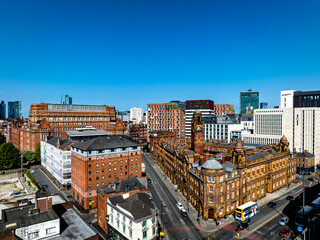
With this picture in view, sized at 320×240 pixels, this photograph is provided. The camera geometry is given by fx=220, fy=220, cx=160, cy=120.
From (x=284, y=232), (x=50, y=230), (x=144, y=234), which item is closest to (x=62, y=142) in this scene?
(x=50, y=230)

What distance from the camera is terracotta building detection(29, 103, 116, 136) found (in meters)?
166

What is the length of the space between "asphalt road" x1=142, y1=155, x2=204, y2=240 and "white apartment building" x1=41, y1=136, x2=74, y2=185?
38910 millimetres

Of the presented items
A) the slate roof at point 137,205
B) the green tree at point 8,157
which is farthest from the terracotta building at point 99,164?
the green tree at point 8,157

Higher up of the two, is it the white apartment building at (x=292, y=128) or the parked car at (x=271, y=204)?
the white apartment building at (x=292, y=128)

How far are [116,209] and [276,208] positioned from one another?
193 feet

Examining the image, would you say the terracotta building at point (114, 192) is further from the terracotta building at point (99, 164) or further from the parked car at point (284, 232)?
the parked car at point (284, 232)

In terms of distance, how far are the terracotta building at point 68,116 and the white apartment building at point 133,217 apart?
121815 millimetres

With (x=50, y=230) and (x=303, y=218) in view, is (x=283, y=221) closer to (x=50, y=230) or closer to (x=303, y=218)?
(x=303, y=218)

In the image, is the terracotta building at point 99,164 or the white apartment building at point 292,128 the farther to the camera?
the white apartment building at point 292,128

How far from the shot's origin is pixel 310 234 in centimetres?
6022

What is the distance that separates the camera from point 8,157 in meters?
126

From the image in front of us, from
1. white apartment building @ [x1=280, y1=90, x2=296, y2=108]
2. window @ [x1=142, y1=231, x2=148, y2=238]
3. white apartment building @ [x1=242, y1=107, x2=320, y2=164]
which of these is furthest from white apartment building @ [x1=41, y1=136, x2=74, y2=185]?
white apartment building @ [x1=280, y1=90, x2=296, y2=108]

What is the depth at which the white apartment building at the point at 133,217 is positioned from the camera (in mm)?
52375

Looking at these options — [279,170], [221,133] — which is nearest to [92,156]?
[279,170]
